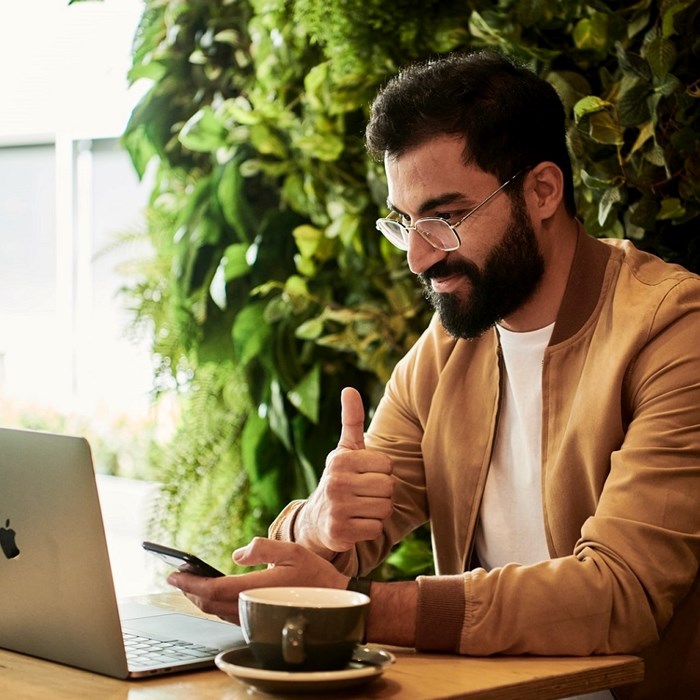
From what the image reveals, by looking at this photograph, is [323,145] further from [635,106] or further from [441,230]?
[441,230]

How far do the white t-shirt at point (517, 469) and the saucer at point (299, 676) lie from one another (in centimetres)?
64

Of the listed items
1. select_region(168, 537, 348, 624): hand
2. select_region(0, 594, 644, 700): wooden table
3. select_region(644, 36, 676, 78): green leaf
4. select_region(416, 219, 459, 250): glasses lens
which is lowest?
select_region(0, 594, 644, 700): wooden table

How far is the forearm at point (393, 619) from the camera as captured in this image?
1.41 metres

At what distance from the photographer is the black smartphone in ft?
4.48

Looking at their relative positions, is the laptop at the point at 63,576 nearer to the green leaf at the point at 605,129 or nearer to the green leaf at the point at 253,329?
the green leaf at the point at 605,129

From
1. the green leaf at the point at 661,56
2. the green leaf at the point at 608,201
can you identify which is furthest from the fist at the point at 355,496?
the green leaf at the point at 661,56

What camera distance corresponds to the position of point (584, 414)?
1680mm

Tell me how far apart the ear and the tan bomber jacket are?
0.08m

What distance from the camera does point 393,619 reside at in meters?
1.42

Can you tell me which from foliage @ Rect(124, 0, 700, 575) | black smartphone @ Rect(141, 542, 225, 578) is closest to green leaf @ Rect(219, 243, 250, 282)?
foliage @ Rect(124, 0, 700, 575)

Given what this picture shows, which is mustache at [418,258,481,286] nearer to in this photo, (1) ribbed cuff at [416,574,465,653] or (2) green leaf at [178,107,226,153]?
(1) ribbed cuff at [416,574,465,653]

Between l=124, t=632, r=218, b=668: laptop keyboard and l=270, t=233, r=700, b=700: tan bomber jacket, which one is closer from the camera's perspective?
→ l=124, t=632, r=218, b=668: laptop keyboard

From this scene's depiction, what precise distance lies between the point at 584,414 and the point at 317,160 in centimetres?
140

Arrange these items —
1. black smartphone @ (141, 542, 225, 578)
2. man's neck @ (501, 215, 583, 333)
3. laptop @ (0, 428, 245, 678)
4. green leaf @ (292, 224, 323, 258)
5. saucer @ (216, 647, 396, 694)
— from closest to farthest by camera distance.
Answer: saucer @ (216, 647, 396, 694), laptop @ (0, 428, 245, 678), black smartphone @ (141, 542, 225, 578), man's neck @ (501, 215, 583, 333), green leaf @ (292, 224, 323, 258)
